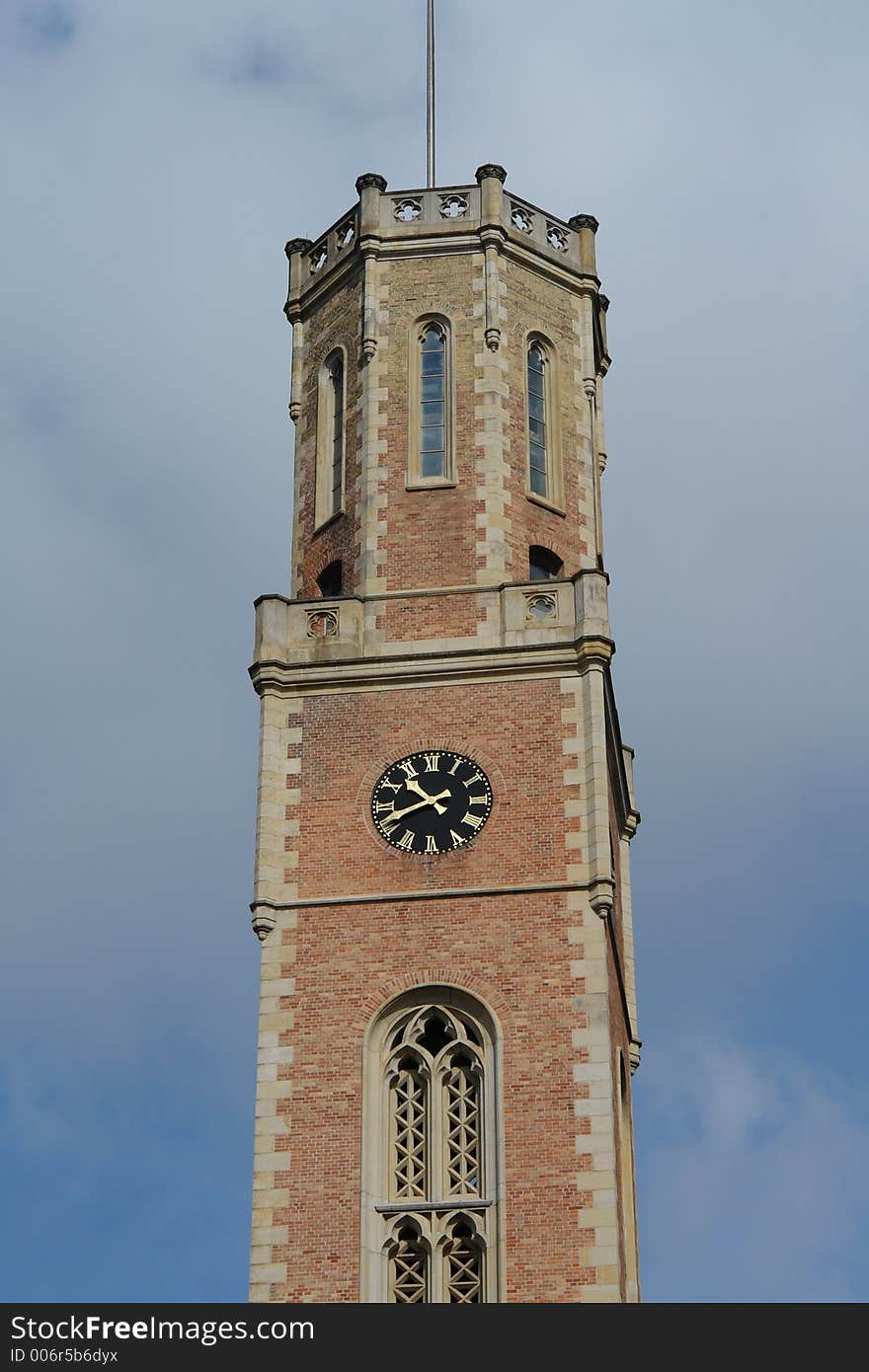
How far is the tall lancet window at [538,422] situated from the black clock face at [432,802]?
644 centimetres

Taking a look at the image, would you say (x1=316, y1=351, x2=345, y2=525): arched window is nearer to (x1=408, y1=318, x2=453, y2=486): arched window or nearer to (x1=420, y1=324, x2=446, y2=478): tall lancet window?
(x1=408, y1=318, x2=453, y2=486): arched window

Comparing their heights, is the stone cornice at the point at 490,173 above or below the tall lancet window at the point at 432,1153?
above

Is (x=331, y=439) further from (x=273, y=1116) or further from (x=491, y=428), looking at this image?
(x=273, y=1116)

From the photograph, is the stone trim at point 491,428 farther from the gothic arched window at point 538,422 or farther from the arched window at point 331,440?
the arched window at point 331,440

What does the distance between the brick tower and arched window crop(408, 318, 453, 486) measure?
0.05 m

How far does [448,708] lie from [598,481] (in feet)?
25.9

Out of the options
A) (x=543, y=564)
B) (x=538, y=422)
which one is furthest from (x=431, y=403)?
(x=543, y=564)

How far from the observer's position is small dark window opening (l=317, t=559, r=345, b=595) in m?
49.2

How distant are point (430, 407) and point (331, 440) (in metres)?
2.14

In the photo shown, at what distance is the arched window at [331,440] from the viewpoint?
164ft

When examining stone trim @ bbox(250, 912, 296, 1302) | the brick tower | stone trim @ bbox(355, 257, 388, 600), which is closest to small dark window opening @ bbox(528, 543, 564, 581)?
the brick tower

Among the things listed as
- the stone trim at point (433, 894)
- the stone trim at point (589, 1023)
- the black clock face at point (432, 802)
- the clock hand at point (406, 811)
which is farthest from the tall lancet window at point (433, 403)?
the stone trim at point (433, 894)

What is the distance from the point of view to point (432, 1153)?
138 feet
